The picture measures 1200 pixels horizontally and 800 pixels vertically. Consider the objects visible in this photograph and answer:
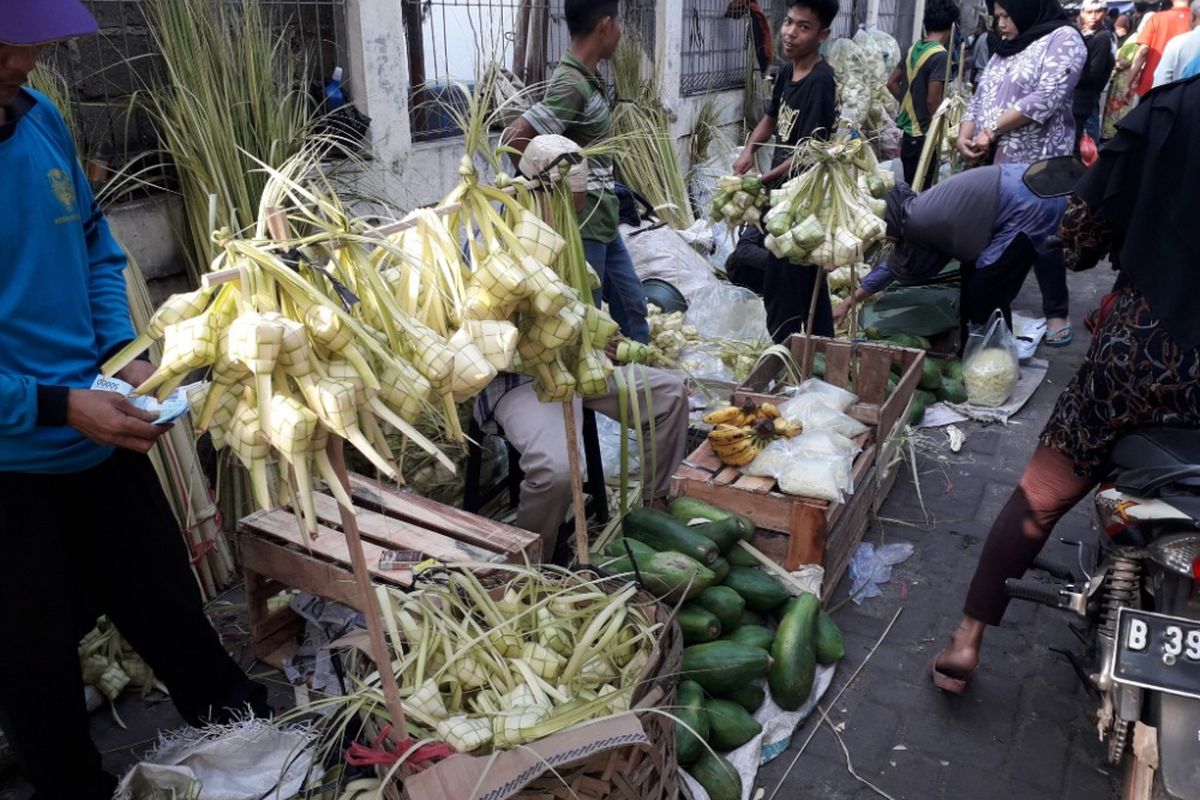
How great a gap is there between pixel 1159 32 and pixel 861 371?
21.8 feet

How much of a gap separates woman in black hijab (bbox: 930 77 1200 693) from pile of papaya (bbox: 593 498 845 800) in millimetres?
761

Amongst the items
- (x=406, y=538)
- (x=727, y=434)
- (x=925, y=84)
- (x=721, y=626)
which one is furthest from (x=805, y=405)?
(x=925, y=84)

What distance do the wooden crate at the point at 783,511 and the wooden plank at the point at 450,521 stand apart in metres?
0.82

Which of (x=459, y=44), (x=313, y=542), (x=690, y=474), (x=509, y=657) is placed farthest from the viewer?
(x=459, y=44)

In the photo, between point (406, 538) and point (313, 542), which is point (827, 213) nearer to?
point (406, 538)

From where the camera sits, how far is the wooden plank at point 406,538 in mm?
2598

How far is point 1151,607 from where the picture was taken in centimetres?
227

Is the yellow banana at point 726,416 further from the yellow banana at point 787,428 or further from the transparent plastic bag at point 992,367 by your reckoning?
the transparent plastic bag at point 992,367

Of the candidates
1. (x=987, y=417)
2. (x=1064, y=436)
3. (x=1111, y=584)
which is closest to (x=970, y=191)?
(x=987, y=417)

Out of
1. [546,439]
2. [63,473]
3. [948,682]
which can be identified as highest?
[63,473]

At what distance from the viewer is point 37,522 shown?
2.04 m

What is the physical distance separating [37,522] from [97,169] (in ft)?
6.58

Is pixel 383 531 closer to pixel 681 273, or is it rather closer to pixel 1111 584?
pixel 1111 584

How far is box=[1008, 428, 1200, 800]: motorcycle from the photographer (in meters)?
1.85
